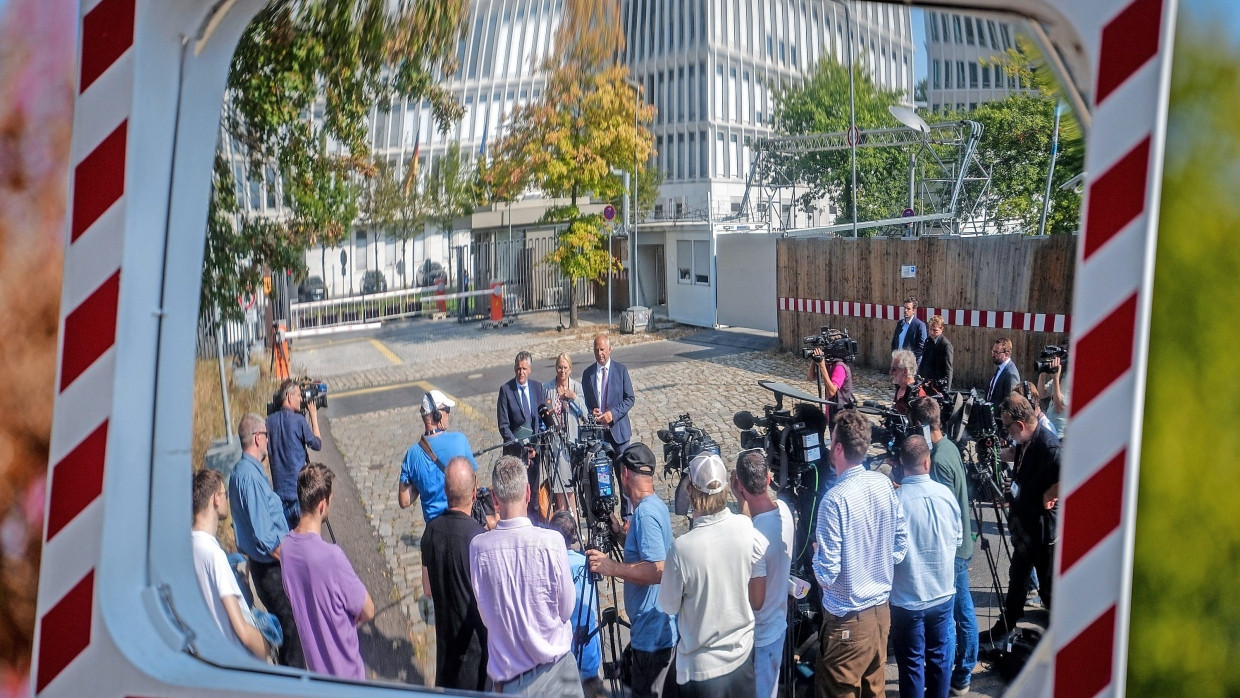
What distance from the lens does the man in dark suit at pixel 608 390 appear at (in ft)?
6.13

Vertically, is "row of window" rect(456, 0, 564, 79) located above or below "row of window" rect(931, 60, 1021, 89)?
above

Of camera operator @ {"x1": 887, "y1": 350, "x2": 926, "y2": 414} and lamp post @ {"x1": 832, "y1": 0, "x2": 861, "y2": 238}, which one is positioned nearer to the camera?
lamp post @ {"x1": 832, "y1": 0, "x2": 861, "y2": 238}

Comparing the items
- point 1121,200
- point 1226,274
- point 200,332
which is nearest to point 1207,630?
point 1226,274

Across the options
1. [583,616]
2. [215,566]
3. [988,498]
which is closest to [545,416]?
[583,616]

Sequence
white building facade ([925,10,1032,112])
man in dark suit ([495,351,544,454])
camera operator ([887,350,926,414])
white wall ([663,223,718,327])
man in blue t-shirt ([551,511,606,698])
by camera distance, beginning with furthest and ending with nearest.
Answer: man in blue t-shirt ([551,511,606,698])
white wall ([663,223,718,327])
man in dark suit ([495,351,544,454])
camera operator ([887,350,926,414])
white building facade ([925,10,1032,112])

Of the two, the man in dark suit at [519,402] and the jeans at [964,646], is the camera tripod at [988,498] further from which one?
the man in dark suit at [519,402]

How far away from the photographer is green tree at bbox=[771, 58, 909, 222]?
175cm

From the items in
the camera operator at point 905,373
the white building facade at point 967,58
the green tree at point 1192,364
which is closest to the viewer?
the green tree at point 1192,364

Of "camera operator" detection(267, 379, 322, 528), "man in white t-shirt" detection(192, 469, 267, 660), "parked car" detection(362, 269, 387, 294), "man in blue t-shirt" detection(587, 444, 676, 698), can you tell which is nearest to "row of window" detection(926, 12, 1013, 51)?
"man in blue t-shirt" detection(587, 444, 676, 698)

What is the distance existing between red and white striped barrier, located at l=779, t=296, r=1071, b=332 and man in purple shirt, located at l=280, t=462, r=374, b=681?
1.09 metres

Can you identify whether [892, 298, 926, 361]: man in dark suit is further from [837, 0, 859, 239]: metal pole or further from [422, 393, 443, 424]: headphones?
[422, 393, 443, 424]: headphones

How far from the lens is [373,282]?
74.1 inches

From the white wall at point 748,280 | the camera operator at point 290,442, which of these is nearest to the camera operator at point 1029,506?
the white wall at point 748,280

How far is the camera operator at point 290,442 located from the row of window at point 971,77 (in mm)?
1413
